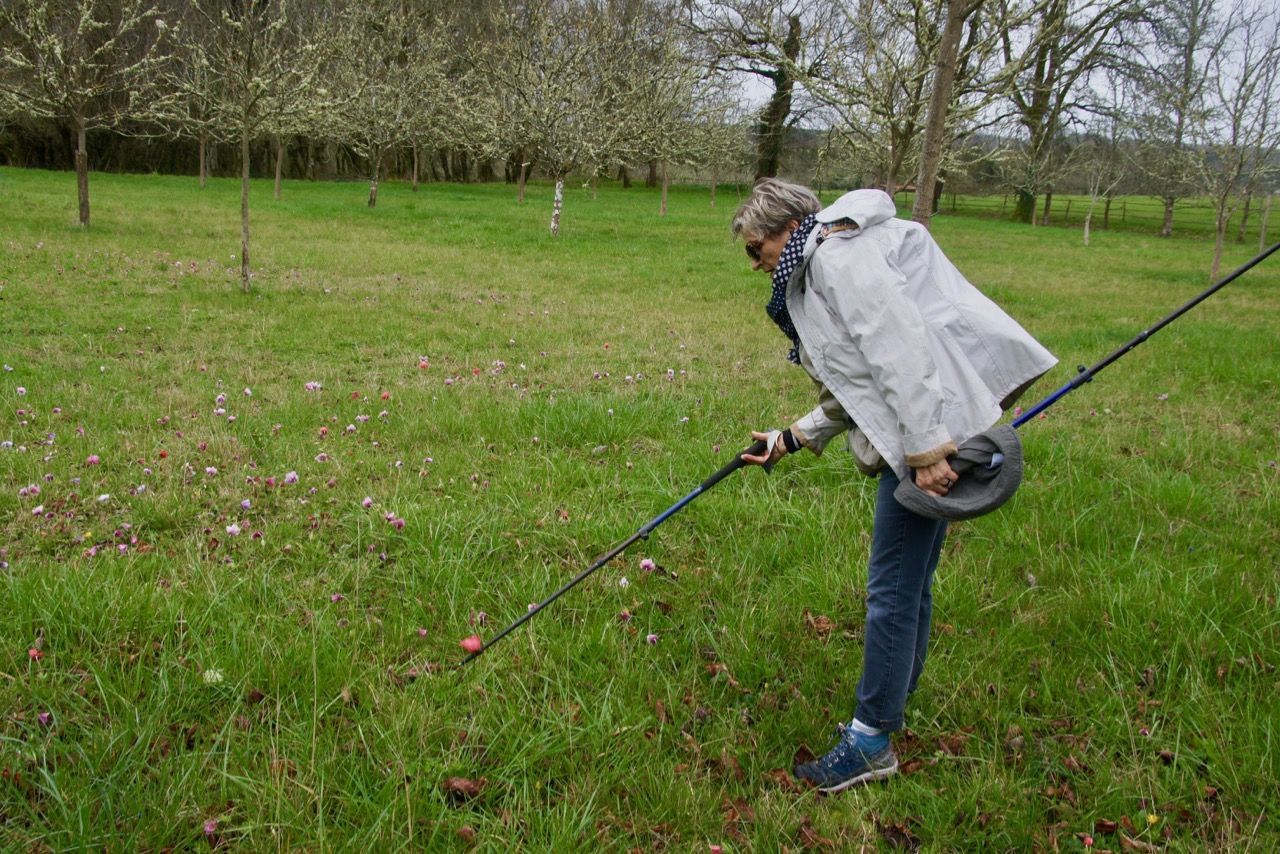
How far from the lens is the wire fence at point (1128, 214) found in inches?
1430

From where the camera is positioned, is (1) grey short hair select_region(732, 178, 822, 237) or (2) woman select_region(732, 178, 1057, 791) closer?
(2) woman select_region(732, 178, 1057, 791)

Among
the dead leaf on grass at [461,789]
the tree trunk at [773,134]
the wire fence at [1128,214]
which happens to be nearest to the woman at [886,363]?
the dead leaf on grass at [461,789]

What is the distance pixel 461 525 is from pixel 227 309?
6.57 meters

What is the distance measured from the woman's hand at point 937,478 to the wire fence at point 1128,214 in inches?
1319

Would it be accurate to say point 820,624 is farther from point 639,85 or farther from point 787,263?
point 639,85

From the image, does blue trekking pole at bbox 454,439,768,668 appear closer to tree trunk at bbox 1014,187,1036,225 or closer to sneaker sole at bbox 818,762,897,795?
sneaker sole at bbox 818,762,897,795

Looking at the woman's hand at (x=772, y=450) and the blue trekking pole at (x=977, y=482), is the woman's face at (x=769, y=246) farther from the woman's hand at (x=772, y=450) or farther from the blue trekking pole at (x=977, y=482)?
the blue trekking pole at (x=977, y=482)

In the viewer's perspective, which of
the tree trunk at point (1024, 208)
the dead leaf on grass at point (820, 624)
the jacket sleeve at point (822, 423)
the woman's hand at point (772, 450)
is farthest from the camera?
the tree trunk at point (1024, 208)

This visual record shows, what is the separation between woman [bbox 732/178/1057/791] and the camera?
212 centimetres

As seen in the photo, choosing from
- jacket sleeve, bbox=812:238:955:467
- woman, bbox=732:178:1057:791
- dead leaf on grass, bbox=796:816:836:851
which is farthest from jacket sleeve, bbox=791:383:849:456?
dead leaf on grass, bbox=796:816:836:851

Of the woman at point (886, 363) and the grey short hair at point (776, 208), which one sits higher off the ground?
the grey short hair at point (776, 208)

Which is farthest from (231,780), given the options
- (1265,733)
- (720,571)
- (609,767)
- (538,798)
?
(1265,733)

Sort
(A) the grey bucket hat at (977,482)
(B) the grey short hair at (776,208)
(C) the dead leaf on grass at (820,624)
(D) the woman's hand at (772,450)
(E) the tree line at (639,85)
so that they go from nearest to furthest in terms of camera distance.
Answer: (A) the grey bucket hat at (977,482) → (B) the grey short hair at (776,208) → (D) the woman's hand at (772,450) → (C) the dead leaf on grass at (820,624) → (E) the tree line at (639,85)

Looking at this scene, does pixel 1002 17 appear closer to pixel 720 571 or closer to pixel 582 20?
pixel 720 571
